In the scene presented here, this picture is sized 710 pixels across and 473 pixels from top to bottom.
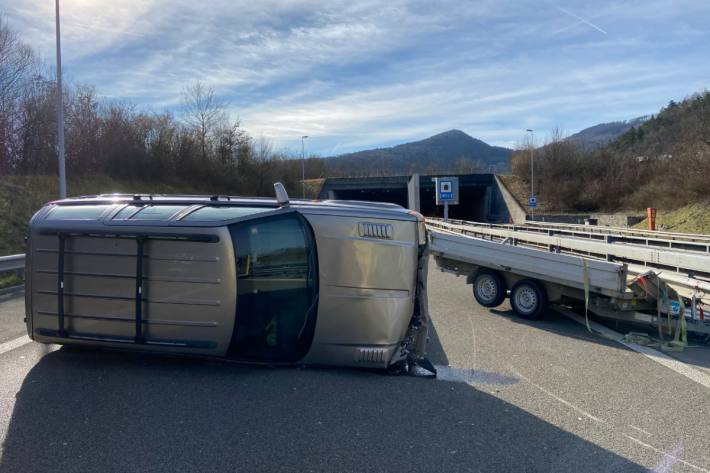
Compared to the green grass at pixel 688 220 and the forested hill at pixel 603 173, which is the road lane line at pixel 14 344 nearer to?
the green grass at pixel 688 220

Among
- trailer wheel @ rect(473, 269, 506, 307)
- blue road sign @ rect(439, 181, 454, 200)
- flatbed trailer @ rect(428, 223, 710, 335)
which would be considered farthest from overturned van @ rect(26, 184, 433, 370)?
blue road sign @ rect(439, 181, 454, 200)

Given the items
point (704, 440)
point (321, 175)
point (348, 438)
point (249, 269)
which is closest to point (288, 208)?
point (249, 269)

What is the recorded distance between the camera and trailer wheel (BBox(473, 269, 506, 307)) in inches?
365

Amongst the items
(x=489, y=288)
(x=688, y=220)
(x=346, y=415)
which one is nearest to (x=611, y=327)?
(x=489, y=288)

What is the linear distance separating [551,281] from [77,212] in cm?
665

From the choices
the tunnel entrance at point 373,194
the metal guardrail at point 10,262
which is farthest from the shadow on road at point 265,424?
the tunnel entrance at point 373,194

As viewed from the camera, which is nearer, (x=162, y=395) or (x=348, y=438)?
(x=348, y=438)

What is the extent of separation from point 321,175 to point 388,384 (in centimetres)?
7562

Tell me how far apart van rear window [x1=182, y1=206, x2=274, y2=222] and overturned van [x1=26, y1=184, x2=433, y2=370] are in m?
0.02

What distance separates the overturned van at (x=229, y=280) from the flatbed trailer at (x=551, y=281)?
381cm

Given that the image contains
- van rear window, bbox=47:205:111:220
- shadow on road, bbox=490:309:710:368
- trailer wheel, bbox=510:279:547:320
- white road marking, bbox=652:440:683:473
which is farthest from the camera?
trailer wheel, bbox=510:279:547:320

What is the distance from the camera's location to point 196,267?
16.3 ft

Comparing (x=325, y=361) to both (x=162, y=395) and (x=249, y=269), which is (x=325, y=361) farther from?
(x=162, y=395)

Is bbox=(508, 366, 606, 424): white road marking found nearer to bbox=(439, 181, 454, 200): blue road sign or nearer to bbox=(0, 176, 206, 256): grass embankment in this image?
bbox=(0, 176, 206, 256): grass embankment
